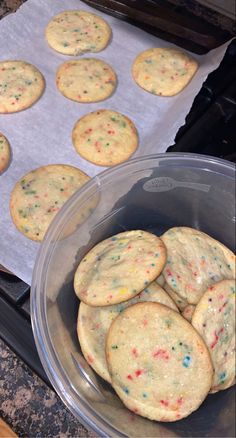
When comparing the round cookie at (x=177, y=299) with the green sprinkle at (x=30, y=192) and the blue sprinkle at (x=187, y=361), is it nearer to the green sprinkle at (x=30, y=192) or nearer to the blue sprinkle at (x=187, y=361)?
the blue sprinkle at (x=187, y=361)

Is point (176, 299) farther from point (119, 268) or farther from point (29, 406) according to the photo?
point (29, 406)

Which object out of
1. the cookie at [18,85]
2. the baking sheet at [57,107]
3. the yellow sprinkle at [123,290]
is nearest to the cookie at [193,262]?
the yellow sprinkle at [123,290]

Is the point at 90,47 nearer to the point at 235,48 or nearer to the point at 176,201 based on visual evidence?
the point at 235,48

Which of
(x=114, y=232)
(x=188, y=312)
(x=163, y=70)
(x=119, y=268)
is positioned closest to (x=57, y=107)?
(x=163, y=70)

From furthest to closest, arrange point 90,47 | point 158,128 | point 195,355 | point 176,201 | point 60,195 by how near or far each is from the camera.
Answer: point 90,47
point 158,128
point 60,195
point 176,201
point 195,355

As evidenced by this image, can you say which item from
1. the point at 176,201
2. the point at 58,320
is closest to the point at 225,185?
the point at 176,201

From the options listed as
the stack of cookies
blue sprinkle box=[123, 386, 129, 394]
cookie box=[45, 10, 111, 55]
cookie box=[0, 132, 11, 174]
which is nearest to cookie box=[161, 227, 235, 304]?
the stack of cookies
